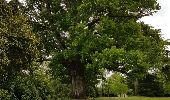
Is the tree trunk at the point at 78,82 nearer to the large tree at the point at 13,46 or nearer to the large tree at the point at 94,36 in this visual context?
the large tree at the point at 94,36

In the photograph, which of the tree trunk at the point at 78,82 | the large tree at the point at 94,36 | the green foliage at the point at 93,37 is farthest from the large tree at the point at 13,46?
the tree trunk at the point at 78,82

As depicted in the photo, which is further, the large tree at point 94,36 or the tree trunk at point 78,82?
the tree trunk at point 78,82

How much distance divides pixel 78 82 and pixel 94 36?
5.48 m

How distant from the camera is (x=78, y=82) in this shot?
124 ft

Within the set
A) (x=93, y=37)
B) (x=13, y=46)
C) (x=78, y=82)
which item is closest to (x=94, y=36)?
(x=93, y=37)

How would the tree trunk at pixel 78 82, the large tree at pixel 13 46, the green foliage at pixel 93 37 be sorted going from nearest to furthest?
the large tree at pixel 13 46 < the green foliage at pixel 93 37 < the tree trunk at pixel 78 82

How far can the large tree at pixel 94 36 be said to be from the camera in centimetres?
3334

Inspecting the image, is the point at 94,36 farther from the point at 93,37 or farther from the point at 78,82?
the point at 78,82

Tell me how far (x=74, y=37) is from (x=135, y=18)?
246 inches

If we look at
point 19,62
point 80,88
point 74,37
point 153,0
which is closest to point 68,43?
point 74,37

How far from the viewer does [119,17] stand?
3647 centimetres

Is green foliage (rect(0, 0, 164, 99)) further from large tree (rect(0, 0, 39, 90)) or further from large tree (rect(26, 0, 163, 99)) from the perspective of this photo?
large tree (rect(0, 0, 39, 90))

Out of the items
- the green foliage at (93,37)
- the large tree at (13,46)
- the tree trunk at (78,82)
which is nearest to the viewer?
the large tree at (13,46)

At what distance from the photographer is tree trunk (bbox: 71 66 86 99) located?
37.4 metres
